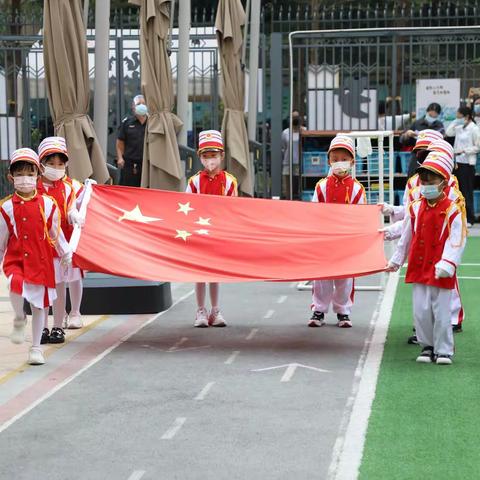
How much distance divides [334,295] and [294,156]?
12.1 metres

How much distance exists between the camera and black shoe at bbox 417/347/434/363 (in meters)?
9.77

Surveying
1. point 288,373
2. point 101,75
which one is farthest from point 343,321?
point 101,75

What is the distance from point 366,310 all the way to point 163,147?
5.16m

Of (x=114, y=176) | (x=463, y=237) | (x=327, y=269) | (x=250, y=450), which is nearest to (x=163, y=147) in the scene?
(x=114, y=176)

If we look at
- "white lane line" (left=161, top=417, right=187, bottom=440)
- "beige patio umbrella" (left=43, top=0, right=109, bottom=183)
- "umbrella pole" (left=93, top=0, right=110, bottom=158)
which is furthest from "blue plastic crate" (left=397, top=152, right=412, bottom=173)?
"white lane line" (left=161, top=417, right=187, bottom=440)

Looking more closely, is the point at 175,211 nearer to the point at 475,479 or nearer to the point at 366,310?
the point at 366,310

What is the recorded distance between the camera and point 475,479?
6398mm

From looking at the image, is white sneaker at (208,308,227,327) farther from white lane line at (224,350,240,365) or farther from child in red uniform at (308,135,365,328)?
white lane line at (224,350,240,365)

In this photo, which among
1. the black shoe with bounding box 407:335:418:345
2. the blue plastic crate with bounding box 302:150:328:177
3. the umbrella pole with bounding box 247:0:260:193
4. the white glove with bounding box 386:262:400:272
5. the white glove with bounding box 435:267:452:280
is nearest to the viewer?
the white glove with bounding box 435:267:452:280

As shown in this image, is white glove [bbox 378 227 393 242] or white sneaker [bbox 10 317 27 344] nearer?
white sneaker [bbox 10 317 27 344]

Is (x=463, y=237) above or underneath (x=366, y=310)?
above

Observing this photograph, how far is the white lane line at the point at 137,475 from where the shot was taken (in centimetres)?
649

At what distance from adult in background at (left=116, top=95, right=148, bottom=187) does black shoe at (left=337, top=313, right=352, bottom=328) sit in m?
9.18

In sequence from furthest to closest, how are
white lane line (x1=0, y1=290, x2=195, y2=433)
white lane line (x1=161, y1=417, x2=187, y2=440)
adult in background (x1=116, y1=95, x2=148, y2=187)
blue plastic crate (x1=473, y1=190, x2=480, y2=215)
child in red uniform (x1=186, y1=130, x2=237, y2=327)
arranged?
blue plastic crate (x1=473, y1=190, x2=480, y2=215) < adult in background (x1=116, y1=95, x2=148, y2=187) < child in red uniform (x1=186, y1=130, x2=237, y2=327) < white lane line (x1=0, y1=290, x2=195, y2=433) < white lane line (x1=161, y1=417, x2=187, y2=440)
